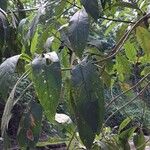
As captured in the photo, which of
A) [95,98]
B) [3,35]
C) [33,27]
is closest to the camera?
[95,98]

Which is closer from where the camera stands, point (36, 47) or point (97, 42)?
point (36, 47)

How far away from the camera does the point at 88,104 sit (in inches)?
20.3

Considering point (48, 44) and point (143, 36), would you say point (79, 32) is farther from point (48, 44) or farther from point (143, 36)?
point (143, 36)

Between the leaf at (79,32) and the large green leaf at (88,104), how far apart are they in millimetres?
32

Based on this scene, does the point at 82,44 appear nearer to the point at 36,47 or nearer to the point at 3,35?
the point at 36,47

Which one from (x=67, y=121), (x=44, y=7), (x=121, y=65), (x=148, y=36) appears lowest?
(x=67, y=121)

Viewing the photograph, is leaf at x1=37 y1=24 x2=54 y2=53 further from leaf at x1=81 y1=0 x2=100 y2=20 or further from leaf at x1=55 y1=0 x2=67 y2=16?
leaf at x1=81 y1=0 x2=100 y2=20

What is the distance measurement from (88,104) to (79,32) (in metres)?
0.11

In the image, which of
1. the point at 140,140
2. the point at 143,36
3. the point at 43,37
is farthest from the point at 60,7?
the point at 140,140

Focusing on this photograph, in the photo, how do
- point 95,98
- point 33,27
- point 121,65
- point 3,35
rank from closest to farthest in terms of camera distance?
point 95,98 → point 33,27 → point 3,35 → point 121,65

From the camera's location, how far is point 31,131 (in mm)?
612

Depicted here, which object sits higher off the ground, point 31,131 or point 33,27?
point 33,27

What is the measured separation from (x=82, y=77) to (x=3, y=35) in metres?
Answer: 0.42

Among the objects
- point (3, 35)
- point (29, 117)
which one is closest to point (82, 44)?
point (29, 117)
